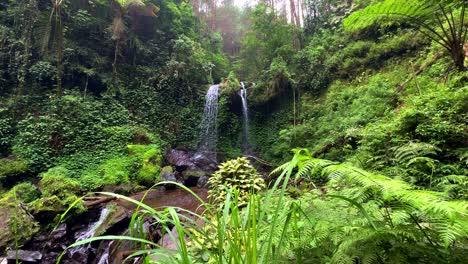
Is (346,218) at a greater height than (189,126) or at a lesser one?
lesser

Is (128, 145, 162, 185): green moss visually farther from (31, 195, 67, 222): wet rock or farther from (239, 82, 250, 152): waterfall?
(239, 82, 250, 152): waterfall

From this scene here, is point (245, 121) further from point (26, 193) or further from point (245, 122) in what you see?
point (26, 193)

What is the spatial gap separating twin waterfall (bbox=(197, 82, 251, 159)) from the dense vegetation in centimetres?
28

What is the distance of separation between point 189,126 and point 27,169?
254 inches

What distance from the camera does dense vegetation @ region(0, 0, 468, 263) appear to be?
123 centimetres

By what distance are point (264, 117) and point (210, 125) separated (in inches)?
106

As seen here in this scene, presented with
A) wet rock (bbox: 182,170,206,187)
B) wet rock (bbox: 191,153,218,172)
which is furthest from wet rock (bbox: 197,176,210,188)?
wet rock (bbox: 191,153,218,172)

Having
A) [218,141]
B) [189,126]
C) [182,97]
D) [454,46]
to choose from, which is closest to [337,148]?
[454,46]

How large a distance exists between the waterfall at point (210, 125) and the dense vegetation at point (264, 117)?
306 mm

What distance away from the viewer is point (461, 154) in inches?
103

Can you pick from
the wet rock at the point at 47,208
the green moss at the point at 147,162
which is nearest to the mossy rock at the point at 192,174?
the green moss at the point at 147,162

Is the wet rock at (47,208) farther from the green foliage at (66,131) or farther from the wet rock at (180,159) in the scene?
the wet rock at (180,159)

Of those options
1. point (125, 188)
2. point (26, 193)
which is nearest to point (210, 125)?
point (125, 188)

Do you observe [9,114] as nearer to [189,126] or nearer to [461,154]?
[189,126]
